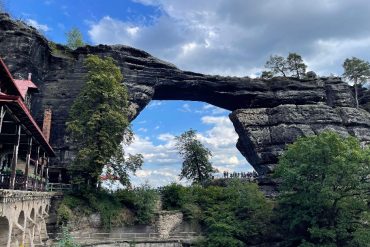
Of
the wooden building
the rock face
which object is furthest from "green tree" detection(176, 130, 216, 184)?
the wooden building

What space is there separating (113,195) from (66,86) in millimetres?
18014

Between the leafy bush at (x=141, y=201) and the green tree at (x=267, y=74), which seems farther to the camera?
the green tree at (x=267, y=74)

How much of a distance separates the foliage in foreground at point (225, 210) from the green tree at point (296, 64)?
93.9ft

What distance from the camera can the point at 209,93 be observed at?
51875 mm

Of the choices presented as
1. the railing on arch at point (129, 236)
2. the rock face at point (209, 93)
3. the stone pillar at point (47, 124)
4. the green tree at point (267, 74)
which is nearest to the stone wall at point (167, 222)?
the railing on arch at point (129, 236)

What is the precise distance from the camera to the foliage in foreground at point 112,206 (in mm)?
30609

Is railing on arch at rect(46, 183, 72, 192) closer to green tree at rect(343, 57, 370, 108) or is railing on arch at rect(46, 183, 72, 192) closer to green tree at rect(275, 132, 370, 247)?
green tree at rect(275, 132, 370, 247)

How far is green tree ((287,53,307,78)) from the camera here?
58341 mm

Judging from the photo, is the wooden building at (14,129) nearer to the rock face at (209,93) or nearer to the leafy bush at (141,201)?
the leafy bush at (141,201)

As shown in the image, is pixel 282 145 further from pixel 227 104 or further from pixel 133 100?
pixel 133 100

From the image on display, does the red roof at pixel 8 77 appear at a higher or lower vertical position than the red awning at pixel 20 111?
higher

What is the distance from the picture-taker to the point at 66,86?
1789 inches

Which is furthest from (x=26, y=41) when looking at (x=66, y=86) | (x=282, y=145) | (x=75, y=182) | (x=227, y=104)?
(x=282, y=145)

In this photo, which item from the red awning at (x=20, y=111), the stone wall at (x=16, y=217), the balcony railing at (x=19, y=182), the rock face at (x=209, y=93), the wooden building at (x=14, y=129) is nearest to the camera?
the red awning at (x=20, y=111)
